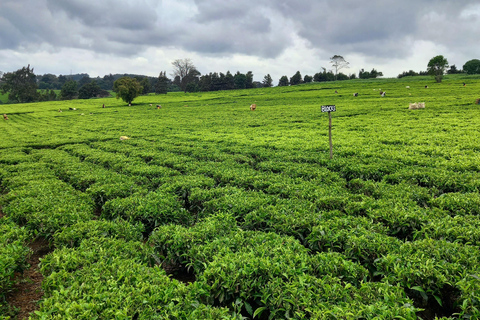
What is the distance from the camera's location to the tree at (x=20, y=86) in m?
96.9

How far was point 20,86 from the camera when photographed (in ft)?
327

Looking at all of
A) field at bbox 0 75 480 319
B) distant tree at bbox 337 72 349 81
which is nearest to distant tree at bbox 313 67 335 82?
distant tree at bbox 337 72 349 81

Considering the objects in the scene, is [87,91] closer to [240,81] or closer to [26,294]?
[240,81]

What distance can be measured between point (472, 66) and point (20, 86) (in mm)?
167340

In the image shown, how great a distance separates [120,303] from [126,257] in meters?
1.43

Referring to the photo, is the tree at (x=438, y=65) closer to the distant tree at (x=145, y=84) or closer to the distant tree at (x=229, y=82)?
the distant tree at (x=229, y=82)

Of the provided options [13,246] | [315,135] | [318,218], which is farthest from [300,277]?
[315,135]

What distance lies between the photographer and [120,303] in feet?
13.1

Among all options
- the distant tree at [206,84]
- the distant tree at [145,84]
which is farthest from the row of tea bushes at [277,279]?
the distant tree at [206,84]

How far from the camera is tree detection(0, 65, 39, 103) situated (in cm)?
9694

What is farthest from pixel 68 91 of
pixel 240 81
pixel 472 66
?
pixel 472 66

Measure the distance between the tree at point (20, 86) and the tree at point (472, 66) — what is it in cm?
16122

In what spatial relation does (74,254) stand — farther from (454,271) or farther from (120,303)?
(454,271)

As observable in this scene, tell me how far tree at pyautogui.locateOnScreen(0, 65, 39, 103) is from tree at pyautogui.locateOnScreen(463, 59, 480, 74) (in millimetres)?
161223
